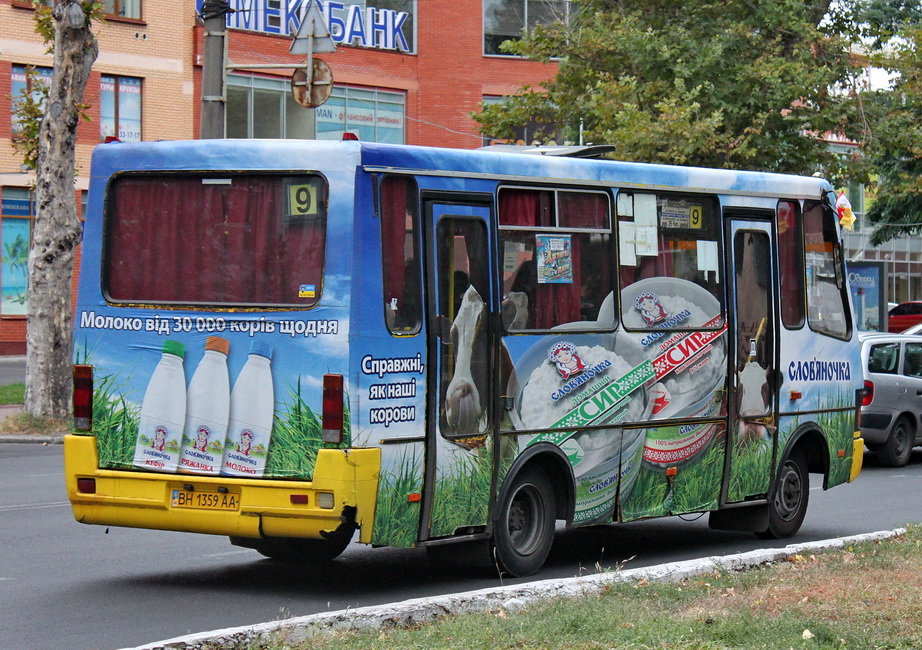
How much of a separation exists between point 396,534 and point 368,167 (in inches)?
83.9

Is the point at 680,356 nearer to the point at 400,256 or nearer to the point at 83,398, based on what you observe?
the point at 400,256

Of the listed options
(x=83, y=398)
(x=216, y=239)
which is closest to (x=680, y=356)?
(x=216, y=239)

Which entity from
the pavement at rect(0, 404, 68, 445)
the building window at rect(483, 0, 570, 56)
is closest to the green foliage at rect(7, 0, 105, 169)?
the pavement at rect(0, 404, 68, 445)

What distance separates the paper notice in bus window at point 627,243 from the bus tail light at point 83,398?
372 cm

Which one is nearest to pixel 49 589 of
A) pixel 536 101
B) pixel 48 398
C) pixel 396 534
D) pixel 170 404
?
pixel 170 404

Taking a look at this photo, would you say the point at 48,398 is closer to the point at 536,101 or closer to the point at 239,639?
the point at 536,101

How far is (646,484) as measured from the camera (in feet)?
34.2

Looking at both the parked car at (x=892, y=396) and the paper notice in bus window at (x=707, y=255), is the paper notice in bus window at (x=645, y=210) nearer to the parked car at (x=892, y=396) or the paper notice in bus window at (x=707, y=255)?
the paper notice in bus window at (x=707, y=255)

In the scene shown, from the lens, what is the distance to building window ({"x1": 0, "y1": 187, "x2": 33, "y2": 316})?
3609 centimetres

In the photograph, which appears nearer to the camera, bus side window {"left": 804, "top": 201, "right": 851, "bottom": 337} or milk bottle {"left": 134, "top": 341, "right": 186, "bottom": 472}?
milk bottle {"left": 134, "top": 341, "right": 186, "bottom": 472}

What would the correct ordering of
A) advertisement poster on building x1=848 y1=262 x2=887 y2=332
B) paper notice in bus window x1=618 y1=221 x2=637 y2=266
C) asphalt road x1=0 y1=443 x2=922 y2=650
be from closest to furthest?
asphalt road x1=0 y1=443 x2=922 y2=650 < paper notice in bus window x1=618 y1=221 x2=637 y2=266 < advertisement poster on building x1=848 y1=262 x2=887 y2=332

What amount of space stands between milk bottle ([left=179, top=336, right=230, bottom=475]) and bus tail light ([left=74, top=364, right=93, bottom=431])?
0.69m

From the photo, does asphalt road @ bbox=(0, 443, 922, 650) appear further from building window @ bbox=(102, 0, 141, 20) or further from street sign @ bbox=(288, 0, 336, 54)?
building window @ bbox=(102, 0, 141, 20)

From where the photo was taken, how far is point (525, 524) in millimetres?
9641
